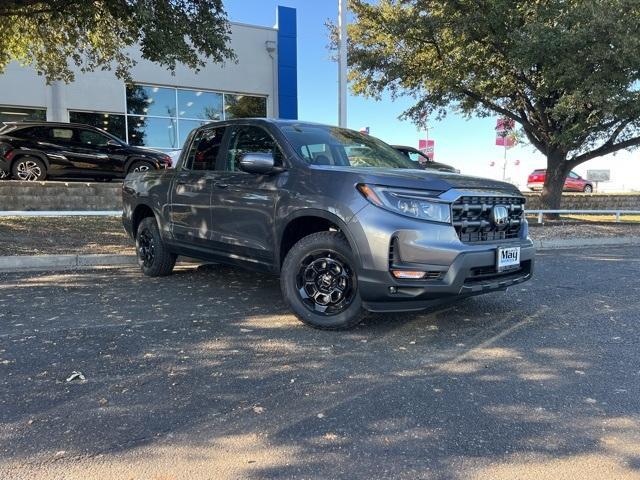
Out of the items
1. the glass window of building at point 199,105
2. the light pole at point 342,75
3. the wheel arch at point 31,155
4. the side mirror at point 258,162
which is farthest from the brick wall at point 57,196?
the glass window of building at point 199,105

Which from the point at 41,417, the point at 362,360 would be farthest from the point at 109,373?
the point at 362,360

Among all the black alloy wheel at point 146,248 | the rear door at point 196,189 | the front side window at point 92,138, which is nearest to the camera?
the rear door at point 196,189

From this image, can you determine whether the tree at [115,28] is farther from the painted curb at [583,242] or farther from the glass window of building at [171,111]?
the painted curb at [583,242]

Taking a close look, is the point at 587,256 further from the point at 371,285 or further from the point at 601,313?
the point at 371,285

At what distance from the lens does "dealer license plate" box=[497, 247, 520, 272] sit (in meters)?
4.34

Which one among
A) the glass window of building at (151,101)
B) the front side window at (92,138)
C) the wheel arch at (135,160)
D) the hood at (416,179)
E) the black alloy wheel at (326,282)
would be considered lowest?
the black alloy wheel at (326,282)

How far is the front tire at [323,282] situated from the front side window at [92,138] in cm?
1038

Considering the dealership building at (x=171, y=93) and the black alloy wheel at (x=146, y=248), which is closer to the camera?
the black alloy wheel at (x=146, y=248)

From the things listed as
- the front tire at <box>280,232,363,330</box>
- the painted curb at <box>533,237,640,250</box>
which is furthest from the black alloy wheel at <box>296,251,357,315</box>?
the painted curb at <box>533,237,640,250</box>

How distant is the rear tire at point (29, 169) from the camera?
40.0ft

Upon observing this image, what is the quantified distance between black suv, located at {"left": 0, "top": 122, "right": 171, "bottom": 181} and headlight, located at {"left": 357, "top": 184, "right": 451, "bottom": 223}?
435 inches

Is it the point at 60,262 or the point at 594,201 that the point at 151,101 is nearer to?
the point at 60,262

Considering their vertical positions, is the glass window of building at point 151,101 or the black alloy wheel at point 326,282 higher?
the glass window of building at point 151,101

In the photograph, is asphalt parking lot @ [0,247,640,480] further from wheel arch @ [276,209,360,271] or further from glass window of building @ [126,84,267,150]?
glass window of building @ [126,84,267,150]
